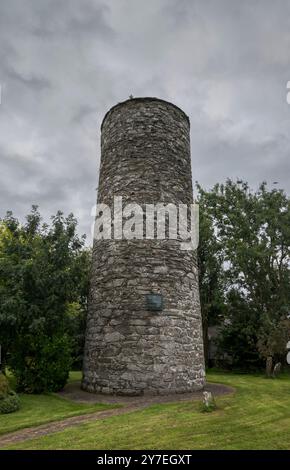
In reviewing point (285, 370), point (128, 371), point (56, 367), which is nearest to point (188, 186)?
point (128, 371)

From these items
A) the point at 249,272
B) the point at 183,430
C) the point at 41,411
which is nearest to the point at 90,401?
the point at 41,411

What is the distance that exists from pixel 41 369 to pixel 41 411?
6.84 ft

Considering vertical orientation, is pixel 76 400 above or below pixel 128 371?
below

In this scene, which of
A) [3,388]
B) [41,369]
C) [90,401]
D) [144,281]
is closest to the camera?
[3,388]

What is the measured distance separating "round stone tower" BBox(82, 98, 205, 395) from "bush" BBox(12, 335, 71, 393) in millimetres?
1018

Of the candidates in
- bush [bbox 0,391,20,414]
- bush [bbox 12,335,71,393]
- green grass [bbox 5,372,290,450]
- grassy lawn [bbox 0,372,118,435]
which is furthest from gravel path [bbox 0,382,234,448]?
bush [bbox 0,391,20,414]

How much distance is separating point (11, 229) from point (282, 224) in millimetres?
15875

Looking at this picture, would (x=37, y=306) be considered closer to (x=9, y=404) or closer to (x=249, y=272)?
(x=9, y=404)

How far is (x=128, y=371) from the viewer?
9.81 m

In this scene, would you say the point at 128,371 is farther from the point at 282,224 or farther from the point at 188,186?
the point at 282,224

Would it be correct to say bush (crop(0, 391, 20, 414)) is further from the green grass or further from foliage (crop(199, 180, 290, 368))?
foliage (crop(199, 180, 290, 368))

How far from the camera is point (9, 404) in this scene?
8133 mm

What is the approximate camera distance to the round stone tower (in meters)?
9.95
